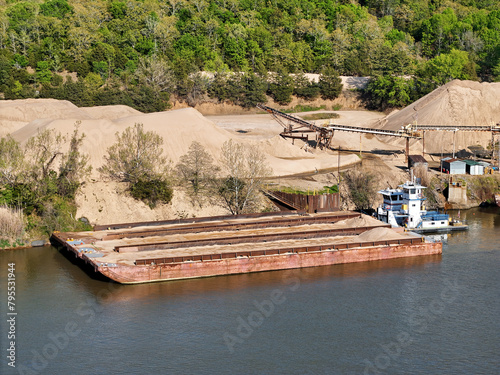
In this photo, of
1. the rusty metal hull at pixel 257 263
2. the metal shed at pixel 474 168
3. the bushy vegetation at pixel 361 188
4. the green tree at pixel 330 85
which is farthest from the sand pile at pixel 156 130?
the green tree at pixel 330 85

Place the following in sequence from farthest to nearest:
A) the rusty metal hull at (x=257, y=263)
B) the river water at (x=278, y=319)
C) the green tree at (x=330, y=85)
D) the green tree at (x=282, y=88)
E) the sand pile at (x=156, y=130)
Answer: the green tree at (x=330, y=85), the green tree at (x=282, y=88), the sand pile at (x=156, y=130), the rusty metal hull at (x=257, y=263), the river water at (x=278, y=319)

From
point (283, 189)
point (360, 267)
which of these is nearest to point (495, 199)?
point (283, 189)

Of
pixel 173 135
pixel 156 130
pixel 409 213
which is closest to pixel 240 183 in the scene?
pixel 173 135

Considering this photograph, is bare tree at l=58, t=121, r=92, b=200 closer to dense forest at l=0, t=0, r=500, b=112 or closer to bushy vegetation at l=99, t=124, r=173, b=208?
bushy vegetation at l=99, t=124, r=173, b=208

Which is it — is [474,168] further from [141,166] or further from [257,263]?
[257,263]

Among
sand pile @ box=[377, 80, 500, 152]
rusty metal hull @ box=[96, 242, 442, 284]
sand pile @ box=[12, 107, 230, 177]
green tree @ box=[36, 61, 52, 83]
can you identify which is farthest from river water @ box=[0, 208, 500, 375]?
green tree @ box=[36, 61, 52, 83]

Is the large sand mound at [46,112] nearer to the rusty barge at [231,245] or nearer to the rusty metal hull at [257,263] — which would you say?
the rusty barge at [231,245]

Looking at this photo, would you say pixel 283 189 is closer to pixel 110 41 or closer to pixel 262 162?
pixel 262 162
